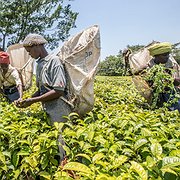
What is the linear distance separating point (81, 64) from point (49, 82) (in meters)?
0.38

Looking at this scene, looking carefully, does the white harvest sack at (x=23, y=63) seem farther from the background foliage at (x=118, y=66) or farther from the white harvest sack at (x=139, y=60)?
the white harvest sack at (x=139, y=60)

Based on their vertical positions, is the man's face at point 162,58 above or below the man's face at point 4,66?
below

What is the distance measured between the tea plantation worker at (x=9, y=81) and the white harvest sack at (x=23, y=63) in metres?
0.19

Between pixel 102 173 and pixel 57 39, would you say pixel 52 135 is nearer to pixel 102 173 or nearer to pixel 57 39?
pixel 102 173

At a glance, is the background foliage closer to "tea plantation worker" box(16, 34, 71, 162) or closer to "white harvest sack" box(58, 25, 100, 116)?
"white harvest sack" box(58, 25, 100, 116)

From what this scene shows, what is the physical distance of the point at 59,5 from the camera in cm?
2066

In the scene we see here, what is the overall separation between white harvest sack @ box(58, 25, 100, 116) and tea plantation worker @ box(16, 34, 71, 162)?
12 cm

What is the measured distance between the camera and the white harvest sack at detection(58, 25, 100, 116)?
2.86 metres

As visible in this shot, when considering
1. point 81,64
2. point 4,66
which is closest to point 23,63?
point 4,66

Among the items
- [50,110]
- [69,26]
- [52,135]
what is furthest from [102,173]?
[69,26]

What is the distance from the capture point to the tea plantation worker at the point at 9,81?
4312 mm

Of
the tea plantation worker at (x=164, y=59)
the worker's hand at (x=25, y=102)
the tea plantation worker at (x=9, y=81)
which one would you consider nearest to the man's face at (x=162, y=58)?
the tea plantation worker at (x=164, y=59)

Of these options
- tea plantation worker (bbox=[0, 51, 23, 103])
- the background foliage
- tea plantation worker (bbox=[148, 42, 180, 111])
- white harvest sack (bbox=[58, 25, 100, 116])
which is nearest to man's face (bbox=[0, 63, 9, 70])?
tea plantation worker (bbox=[0, 51, 23, 103])

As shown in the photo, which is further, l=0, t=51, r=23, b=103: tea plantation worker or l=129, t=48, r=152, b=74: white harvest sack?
l=0, t=51, r=23, b=103: tea plantation worker
